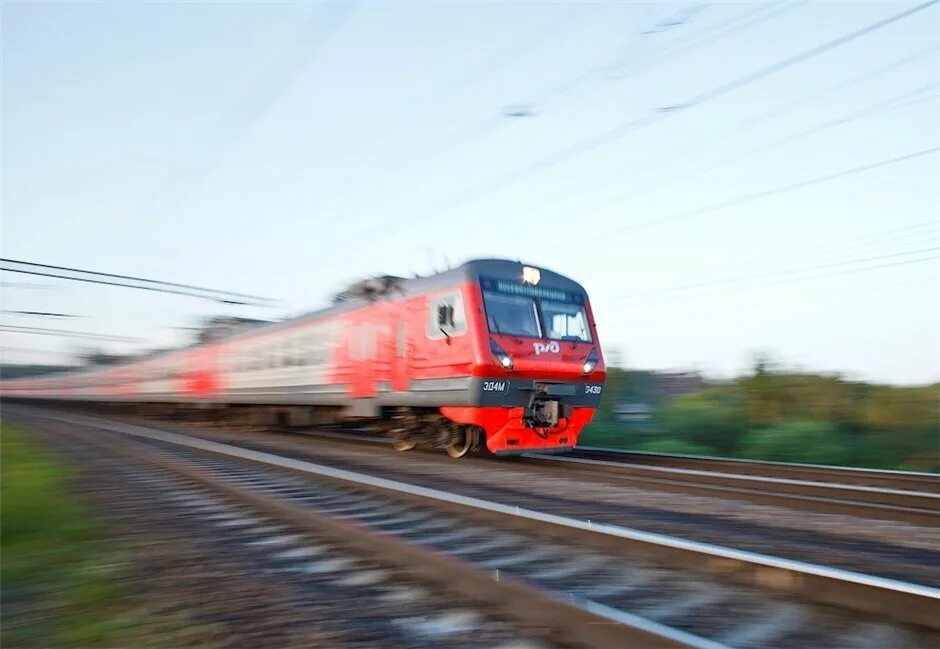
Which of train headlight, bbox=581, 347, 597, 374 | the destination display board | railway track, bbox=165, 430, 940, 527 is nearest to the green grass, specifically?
railway track, bbox=165, 430, 940, 527

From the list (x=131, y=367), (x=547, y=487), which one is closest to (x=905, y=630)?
(x=547, y=487)

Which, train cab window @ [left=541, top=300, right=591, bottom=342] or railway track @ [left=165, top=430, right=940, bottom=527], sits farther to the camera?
train cab window @ [left=541, top=300, right=591, bottom=342]

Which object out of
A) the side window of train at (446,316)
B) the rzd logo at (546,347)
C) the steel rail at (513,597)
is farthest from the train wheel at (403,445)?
the steel rail at (513,597)

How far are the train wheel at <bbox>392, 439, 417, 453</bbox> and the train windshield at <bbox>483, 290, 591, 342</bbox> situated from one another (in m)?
3.22

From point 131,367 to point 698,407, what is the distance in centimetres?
2828

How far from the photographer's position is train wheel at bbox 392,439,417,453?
12.6 meters

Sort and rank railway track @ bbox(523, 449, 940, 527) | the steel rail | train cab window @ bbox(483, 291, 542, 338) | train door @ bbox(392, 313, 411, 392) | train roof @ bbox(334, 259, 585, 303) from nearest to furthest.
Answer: the steel rail, railway track @ bbox(523, 449, 940, 527), train cab window @ bbox(483, 291, 542, 338), train roof @ bbox(334, 259, 585, 303), train door @ bbox(392, 313, 411, 392)

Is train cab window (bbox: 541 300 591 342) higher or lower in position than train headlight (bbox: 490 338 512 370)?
higher

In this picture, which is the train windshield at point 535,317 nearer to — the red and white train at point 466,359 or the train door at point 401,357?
the red and white train at point 466,359

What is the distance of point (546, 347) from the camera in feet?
35.7

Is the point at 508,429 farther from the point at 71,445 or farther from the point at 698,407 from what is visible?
the point at 71,445

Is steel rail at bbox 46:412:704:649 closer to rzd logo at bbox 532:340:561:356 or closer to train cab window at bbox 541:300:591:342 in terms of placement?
rzd logo at bbox 532:340:561:356

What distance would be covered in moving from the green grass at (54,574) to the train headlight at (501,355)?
17.6ft

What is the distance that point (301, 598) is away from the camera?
3.87 meters
